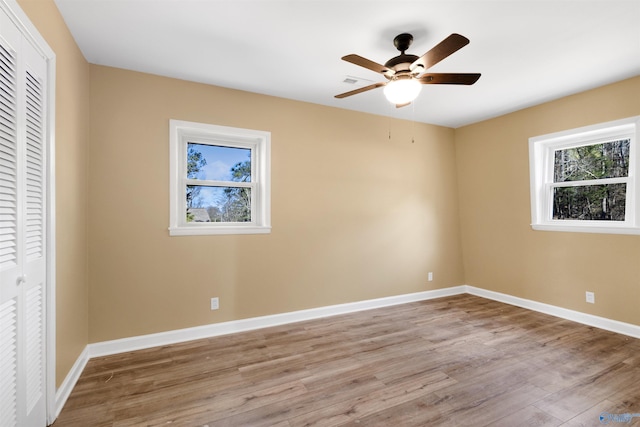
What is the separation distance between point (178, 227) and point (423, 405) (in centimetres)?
261

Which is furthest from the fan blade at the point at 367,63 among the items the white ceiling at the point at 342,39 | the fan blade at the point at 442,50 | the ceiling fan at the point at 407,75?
the white ceiling at the point at 342,39

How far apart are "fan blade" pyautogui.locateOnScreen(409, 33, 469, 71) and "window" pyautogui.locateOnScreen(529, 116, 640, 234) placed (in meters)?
2.60

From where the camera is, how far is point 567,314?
3551 mm

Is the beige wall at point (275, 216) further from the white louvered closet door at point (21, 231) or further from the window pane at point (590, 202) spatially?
the window pane at point (590, 202)

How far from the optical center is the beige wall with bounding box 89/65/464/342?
277 cm

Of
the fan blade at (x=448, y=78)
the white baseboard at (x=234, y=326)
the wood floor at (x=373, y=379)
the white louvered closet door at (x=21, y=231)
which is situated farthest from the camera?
the white baseboard at (x=234, y=326)

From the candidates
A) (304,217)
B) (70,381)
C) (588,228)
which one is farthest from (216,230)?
(588,228)

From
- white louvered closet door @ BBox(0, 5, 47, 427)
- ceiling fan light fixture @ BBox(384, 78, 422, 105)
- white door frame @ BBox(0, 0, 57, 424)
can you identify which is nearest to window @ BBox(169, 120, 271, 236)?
white door frame @ BBox(0, 0, 57, 424)

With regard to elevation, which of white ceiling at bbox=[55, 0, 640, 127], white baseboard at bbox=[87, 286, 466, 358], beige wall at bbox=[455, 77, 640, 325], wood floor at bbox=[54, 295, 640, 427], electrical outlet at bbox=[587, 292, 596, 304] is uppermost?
white ceiling at bbox=[55, 0, 640, 127]

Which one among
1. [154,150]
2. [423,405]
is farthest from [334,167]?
[423,405]

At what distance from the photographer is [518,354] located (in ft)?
8.80

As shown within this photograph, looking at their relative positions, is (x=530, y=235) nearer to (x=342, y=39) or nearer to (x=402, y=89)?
(x=402, y=89)

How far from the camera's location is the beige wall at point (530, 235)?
315 cm

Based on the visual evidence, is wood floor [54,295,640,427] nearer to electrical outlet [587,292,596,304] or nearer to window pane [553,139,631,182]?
electrical outlet [587,292,596,304]
